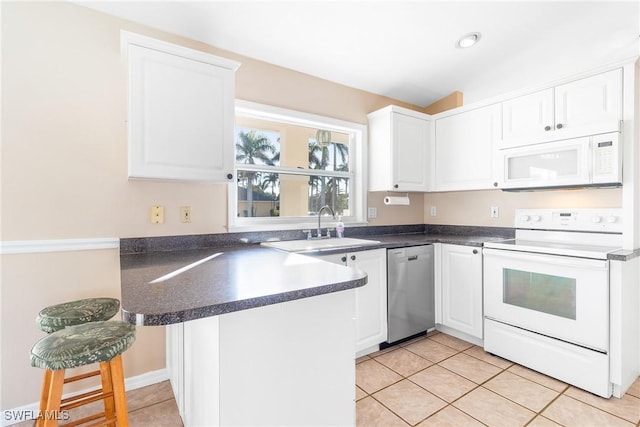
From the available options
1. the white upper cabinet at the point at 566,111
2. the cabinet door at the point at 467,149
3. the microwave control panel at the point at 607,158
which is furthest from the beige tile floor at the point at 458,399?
the white upper cabinet at the point at 566,111

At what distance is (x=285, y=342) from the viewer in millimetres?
1103

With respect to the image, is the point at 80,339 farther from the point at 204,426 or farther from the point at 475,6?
the point at 475,6

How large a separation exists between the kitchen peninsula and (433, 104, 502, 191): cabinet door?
216 cm

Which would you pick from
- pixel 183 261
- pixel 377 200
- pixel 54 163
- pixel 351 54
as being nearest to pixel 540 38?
pixel 351 54

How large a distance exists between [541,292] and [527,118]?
4.51 ft

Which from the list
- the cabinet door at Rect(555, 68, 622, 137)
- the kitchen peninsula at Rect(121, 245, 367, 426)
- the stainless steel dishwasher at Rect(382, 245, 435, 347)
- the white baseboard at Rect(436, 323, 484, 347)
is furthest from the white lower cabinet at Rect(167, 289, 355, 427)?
the cabinet door at Rect(555, 68, 622, 137)

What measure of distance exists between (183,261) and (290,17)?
5.88 ft

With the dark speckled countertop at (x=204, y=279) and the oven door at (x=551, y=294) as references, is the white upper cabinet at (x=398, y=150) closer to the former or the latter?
the oven door at (x=551, y=294)

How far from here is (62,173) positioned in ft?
6.03

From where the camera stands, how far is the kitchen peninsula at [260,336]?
97cm

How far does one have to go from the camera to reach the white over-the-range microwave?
2076 mm

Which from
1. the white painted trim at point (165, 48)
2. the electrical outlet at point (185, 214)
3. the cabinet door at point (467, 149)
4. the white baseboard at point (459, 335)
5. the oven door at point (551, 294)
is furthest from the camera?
the cabinet door at point (467, 149)

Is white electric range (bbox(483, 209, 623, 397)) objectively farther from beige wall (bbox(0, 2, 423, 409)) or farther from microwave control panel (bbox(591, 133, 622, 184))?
beige wall (bbox(0, 2, 423, 409))

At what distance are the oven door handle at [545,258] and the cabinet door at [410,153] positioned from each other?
99 cm
